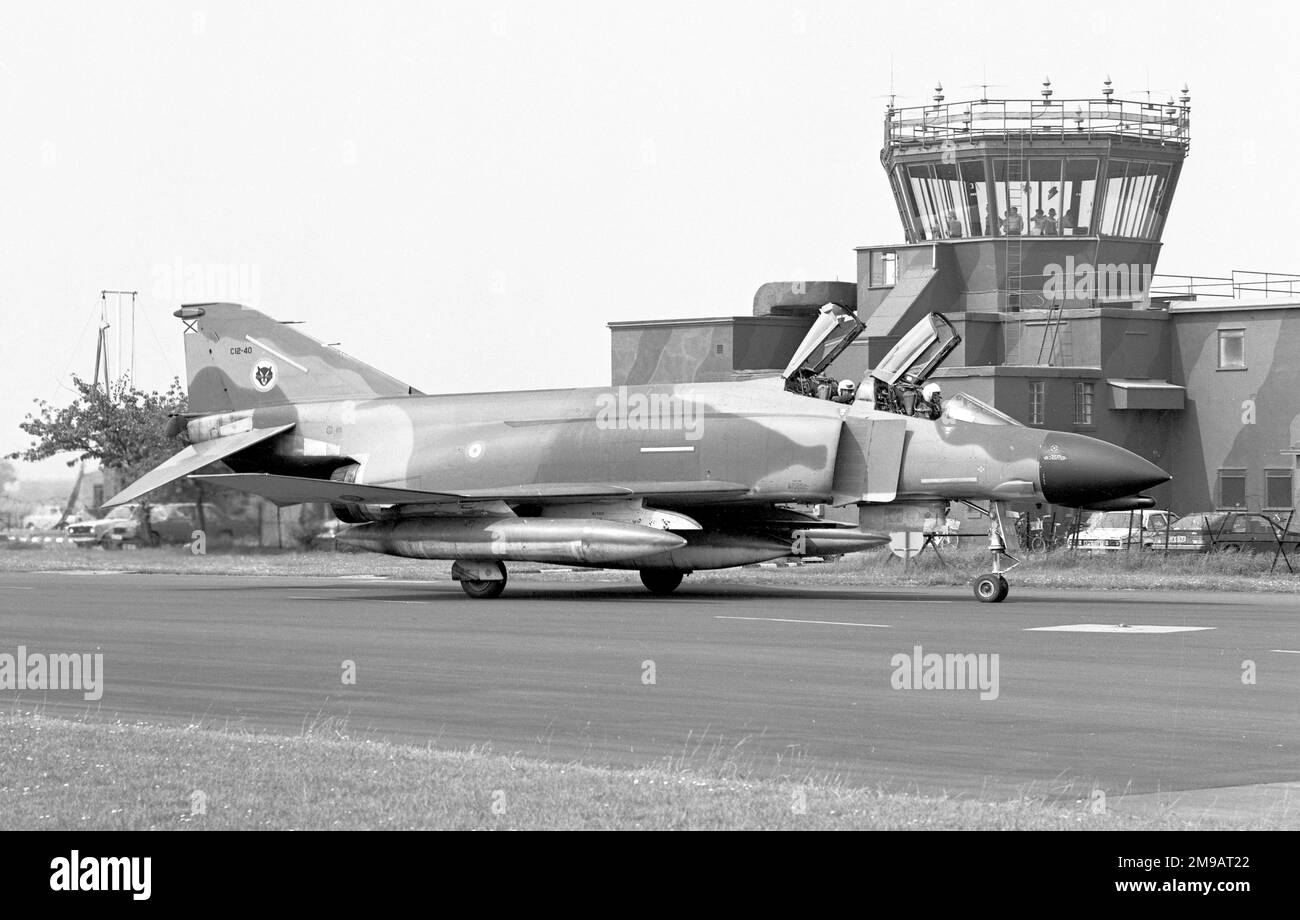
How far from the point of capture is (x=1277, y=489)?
5425 cm

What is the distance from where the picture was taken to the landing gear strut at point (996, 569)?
26.2 meters

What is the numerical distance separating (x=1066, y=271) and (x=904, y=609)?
106 feet

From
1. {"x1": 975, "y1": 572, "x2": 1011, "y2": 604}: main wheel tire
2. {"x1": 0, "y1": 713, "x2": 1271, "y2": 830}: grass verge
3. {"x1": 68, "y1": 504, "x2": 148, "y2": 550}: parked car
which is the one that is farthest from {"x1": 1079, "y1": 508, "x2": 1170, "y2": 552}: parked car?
{"x1": 0, "y1": 713, "x2": 1271, "y2": 830}: grass verge

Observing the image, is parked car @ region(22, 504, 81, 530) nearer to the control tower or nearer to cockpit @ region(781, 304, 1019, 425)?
the control tower

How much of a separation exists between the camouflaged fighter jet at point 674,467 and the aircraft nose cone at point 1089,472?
Answer: 2 cm

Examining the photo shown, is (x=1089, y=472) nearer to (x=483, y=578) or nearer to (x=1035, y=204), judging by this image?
(x=483, y=578)

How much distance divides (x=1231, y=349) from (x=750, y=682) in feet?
139

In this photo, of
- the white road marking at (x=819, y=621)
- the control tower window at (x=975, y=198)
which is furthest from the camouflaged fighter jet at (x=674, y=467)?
the control tower window at (x=975, y=198)

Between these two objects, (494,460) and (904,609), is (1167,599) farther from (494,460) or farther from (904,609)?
(494,460)

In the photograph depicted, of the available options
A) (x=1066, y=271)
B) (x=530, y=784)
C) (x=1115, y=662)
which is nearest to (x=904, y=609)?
(x=1115, y=662)

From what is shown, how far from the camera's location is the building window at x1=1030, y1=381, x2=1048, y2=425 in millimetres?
52750

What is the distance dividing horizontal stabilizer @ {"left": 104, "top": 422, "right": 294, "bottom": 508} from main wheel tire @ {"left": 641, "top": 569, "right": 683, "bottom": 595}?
22.4 ft

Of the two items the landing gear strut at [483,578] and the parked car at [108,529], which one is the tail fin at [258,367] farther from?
the parked car at [108,529]
